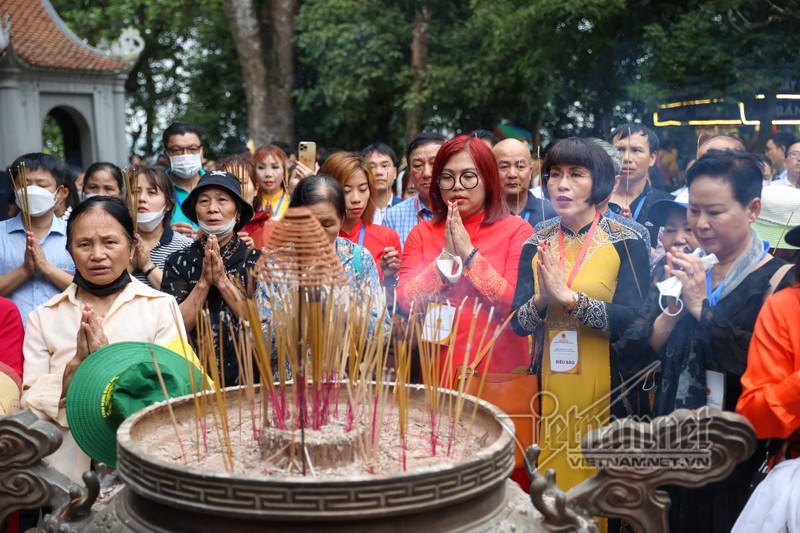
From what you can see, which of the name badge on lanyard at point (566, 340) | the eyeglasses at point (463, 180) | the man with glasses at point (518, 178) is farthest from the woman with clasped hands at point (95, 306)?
the man with glasses at point (518, 178)

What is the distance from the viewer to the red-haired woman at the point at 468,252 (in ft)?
11.1

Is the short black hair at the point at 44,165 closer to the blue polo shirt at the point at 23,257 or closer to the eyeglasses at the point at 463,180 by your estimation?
the blue polo shirt at the point at 23,257

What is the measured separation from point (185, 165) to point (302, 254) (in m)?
3.98

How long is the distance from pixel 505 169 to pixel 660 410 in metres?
1.91

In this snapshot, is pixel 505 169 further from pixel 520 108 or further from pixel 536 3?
pixel 520 108

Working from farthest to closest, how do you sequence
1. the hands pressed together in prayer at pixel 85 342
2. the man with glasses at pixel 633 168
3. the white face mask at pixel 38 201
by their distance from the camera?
the man with glasses at pixel 633 168 < the white face mask at pixel 38 201 < the hands pressed together in prayer at pixel 85 342

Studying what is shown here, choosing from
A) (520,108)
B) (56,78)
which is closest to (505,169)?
(520,108)

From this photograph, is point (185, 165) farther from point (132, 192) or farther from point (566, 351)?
point (566, 351)

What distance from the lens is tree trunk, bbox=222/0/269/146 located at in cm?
1552

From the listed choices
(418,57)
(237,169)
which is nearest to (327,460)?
(237,169)

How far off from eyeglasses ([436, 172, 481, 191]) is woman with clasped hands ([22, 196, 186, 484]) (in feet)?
4.15

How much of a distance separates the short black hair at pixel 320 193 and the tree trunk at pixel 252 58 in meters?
12.0

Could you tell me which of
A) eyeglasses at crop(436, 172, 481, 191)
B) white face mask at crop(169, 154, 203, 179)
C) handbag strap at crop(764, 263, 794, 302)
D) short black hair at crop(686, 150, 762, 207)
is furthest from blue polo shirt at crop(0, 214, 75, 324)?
handbag strap at crop(764, 263, 794, 302)

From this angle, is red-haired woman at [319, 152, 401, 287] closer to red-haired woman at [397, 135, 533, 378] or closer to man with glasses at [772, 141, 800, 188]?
red-haired woman at [397, 135, 533, 378]
